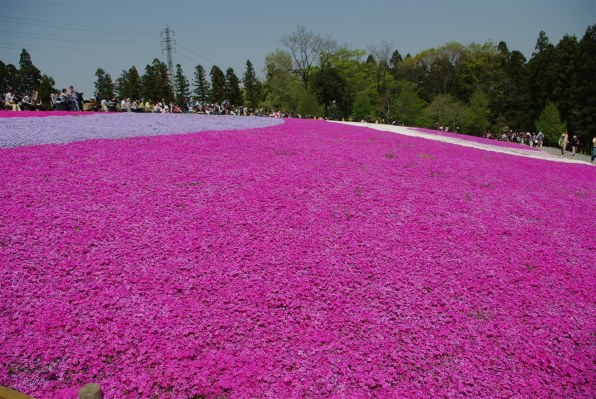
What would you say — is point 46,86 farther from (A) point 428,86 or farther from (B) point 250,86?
(A) point 428,86

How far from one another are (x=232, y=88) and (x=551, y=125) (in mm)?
73861

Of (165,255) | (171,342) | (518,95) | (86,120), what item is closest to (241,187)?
(165,255)

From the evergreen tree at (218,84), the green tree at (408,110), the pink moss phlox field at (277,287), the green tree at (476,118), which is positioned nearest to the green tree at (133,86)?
the evergreen tree at (218,84)

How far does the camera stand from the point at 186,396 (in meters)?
4.04

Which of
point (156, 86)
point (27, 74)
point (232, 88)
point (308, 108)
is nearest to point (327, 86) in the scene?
point (308, 108)

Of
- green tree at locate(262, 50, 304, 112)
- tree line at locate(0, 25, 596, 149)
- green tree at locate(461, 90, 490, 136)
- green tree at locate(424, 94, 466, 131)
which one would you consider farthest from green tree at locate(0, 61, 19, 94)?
green tree at locate(461, 90, 490, 136)

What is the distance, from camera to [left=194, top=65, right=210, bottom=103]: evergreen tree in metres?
111

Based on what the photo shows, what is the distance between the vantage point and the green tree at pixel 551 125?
192ft

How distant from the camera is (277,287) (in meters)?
5.64

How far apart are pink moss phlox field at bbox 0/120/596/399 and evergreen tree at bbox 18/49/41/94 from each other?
4810 inches

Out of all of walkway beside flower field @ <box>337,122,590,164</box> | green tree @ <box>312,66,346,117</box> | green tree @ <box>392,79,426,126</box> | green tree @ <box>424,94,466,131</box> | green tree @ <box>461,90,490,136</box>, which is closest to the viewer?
walkway beside flower field @ <box>337,122,590,164</box>

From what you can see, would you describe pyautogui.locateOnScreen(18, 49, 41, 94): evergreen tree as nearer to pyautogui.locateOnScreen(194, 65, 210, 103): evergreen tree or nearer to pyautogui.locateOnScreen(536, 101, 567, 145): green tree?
pyautogui.locateOnScreen(194, 65, 210, 103): evergreen tree

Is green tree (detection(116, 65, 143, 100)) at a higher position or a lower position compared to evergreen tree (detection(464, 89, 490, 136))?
higher

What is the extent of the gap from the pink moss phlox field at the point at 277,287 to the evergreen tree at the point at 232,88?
313ft
